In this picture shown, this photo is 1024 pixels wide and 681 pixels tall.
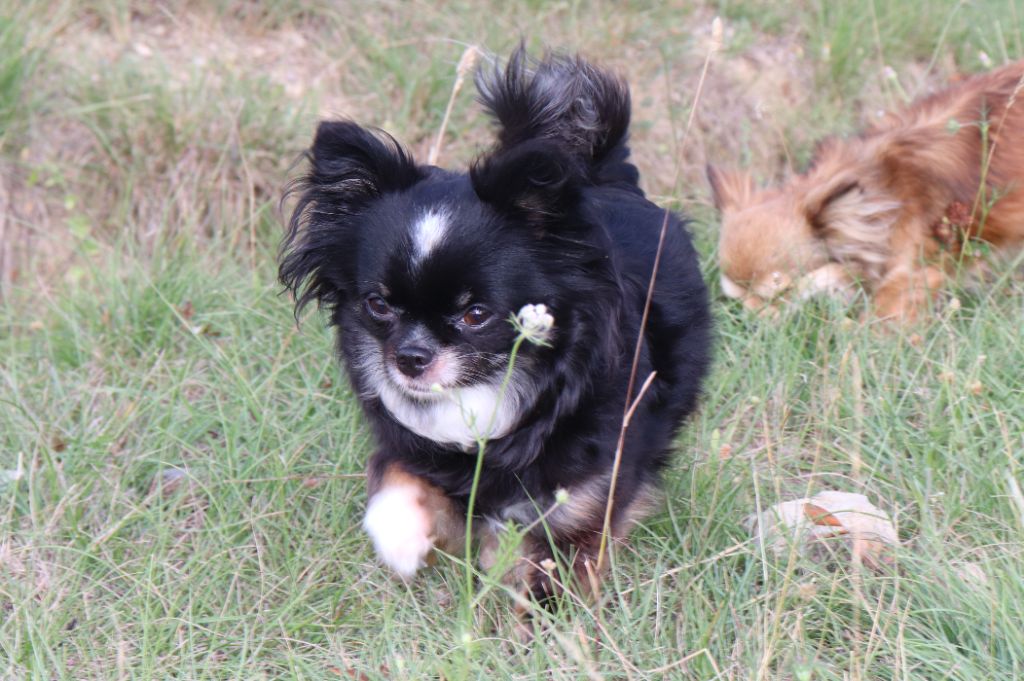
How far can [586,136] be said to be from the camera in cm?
293

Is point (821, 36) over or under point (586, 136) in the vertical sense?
under

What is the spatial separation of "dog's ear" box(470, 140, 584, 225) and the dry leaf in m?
0.87

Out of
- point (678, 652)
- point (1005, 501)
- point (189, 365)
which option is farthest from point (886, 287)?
point (189, 365)

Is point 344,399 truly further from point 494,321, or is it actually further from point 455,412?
point 494,321

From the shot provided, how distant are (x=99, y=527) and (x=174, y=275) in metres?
1.21

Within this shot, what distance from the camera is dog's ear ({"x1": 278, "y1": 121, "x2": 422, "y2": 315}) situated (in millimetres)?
2457

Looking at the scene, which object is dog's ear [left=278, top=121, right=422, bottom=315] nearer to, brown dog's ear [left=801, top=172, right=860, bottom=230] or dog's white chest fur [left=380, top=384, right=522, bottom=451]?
dog's white chest fur [left=380, top=384, right=522, bottom=451]

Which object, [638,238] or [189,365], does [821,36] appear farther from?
[189,365]

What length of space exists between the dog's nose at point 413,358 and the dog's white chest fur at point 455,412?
0.37ft

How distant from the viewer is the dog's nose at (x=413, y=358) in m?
Answer: 2.30

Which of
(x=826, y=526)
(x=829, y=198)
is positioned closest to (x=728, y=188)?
(x=829, y=198)

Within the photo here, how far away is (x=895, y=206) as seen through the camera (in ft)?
13.8

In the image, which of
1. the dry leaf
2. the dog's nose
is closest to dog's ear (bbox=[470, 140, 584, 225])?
the dog's nose

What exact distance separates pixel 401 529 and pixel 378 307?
0.55 meters
